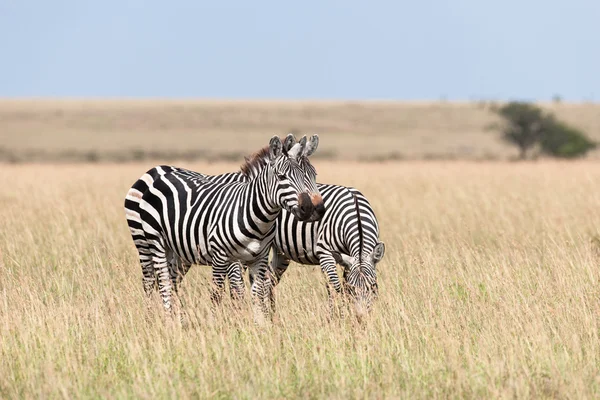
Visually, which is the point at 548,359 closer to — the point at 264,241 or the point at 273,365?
the point at 273,365

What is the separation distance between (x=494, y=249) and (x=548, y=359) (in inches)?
219

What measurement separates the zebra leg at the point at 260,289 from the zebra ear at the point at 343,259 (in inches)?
30.6

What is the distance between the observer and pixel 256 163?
7207mm

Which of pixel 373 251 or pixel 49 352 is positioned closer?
pixel 49 352

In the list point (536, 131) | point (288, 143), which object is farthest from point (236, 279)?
point (536, 131)

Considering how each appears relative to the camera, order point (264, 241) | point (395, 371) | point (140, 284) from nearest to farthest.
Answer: point (395, 371) < point (264, 241) < point (140, 284)

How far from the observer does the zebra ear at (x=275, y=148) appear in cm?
657

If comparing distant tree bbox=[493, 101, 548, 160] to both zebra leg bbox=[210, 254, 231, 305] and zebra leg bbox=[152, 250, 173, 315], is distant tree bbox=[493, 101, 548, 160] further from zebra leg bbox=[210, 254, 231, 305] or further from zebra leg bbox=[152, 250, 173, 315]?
zebra leg bbox=[210, 254, 231, 305]

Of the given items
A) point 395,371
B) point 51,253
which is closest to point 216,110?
point 51,253

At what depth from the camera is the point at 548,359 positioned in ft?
18.8

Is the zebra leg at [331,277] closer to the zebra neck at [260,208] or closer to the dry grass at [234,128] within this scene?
the zebra neck at [260,208]

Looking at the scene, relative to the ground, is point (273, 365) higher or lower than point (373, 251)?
lower

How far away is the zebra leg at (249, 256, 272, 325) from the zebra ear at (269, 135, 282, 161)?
97 cm

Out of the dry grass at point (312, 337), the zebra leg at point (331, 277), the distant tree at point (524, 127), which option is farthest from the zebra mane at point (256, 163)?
the distant tree at point (524, 127)
